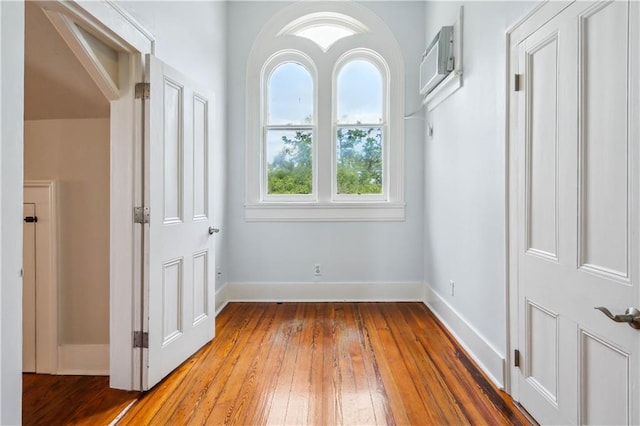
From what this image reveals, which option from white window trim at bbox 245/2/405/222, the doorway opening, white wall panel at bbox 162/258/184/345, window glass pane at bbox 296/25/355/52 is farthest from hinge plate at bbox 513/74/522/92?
window glass pane at bbox 296/25/355/52

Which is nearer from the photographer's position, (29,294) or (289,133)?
(29,294)

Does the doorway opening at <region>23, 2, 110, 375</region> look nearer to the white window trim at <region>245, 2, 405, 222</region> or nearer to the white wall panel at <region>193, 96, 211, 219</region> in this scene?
the white wall panel at <region>193, 96, 211, 219</region>

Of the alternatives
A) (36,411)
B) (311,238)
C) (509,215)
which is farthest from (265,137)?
(36,411)

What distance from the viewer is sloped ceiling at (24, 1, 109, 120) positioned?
1.72 meters

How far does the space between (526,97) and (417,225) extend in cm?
217

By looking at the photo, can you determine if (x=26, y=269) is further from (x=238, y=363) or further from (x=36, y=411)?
(x=238, y=363)

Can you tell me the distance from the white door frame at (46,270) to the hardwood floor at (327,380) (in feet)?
2.55

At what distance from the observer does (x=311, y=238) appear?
388 cm

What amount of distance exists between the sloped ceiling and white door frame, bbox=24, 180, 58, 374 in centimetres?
46

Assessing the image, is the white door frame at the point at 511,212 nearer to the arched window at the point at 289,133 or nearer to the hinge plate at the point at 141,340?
the hinge plate at the point at 141,340

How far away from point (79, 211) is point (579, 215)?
8.89ft

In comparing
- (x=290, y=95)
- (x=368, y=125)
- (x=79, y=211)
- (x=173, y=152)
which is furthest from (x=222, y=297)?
(x=368, y=125)

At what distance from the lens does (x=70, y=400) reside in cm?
195

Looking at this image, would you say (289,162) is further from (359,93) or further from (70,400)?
(70,400)
